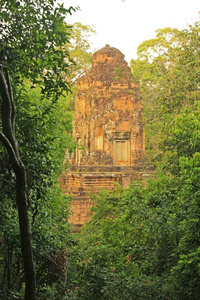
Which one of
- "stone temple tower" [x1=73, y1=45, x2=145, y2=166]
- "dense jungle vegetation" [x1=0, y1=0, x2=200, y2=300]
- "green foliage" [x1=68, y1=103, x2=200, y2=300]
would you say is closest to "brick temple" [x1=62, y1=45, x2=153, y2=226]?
"stone temple tower" [x1=73, y1=45, x2=145, y2=166]

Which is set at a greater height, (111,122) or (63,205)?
(111,122)

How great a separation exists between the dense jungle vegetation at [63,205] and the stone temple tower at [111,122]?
761 centimetres

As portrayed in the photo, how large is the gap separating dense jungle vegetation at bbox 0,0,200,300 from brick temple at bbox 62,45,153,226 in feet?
20.8

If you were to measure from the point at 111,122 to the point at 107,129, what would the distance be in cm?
41

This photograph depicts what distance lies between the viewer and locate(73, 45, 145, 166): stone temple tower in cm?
2306

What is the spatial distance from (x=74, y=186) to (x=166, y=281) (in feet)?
43.8

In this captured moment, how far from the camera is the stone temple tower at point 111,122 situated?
23062 millimetres

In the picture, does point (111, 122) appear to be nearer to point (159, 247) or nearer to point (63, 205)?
point (63, 205)

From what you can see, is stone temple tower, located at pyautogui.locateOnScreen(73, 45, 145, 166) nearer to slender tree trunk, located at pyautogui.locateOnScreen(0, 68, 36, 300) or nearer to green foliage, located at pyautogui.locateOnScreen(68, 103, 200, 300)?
green foliage, located at pyautogui.locateOnScreen(68, 103, 200, 300)

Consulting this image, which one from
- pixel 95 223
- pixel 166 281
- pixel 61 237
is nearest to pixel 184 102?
pixel 95 223

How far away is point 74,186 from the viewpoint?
71.8 feet

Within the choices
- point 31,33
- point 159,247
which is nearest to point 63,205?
point 159,247

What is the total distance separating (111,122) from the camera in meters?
23.1

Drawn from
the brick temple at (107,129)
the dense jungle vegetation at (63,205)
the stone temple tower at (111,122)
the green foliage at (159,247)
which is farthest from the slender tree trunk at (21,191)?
the stone temple tower at (111,122)
